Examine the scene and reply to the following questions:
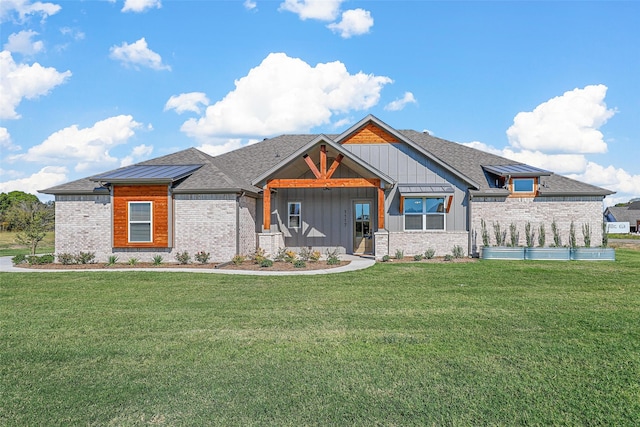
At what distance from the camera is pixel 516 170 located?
18109 mm

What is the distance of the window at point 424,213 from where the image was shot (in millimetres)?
17391

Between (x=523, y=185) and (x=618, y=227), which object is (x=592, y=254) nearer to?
(x=523, y=185)

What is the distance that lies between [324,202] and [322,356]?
537 inches

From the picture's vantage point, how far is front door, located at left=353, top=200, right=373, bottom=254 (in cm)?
1867

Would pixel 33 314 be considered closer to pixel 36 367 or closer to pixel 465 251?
pixel 36 367

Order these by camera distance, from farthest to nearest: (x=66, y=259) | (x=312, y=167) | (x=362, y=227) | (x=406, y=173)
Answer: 1. (x=362, y=227)
2. (x=406, y=173)
3. (x=312, y=167)
4. (x=66, y=259)

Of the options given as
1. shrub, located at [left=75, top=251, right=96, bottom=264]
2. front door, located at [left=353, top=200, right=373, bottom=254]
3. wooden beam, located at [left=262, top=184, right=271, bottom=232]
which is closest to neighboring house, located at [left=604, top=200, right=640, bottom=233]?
front door, located at [left=353, top=200, right=373, bottom=254]

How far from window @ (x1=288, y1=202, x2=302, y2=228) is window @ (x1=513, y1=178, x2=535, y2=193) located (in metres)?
9.69

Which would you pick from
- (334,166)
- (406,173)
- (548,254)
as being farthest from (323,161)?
(548,254)

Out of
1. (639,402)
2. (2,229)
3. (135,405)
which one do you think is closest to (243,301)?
(135,405)

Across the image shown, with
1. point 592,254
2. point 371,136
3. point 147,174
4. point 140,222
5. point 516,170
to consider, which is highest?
point 371,136

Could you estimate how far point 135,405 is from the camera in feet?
13.0

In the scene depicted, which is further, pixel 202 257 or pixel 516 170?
pixel 516 170

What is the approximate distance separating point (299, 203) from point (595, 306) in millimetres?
12720
